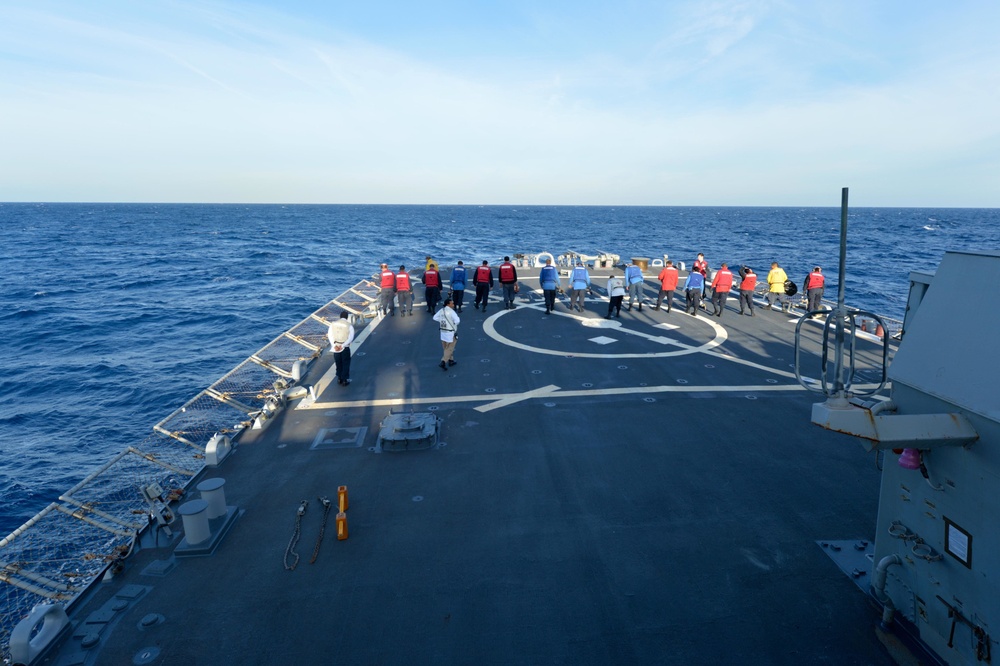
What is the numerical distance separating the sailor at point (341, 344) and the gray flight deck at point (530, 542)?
56cm

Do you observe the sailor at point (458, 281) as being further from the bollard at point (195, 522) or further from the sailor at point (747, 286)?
the bollard at point (195, 522)

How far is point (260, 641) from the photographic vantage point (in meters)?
5.90

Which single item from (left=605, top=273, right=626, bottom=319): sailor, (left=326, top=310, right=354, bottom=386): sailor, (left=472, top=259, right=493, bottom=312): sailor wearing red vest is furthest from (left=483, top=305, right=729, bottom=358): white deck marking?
(left=326, top=310, right=354, bottom=386): sailor

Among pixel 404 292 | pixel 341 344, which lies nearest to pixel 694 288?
pixel 404 292

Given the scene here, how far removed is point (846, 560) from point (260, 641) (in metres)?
7.01

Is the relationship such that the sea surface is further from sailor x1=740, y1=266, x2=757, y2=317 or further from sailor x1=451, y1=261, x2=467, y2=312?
sailor x1=740, y1=266, x2=757, y2=317

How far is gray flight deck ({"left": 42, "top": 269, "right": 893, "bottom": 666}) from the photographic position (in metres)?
5.85

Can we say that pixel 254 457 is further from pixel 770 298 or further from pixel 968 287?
pixel 770 298

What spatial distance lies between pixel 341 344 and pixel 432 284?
28.9 feet

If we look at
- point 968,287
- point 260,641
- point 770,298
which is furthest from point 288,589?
point 770,298

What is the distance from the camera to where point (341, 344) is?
519 inches

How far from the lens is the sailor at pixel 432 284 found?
70.6ft

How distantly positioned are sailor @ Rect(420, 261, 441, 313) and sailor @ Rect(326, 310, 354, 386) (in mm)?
8055

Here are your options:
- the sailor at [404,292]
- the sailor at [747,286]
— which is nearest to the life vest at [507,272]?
the sailor at [404,292]
